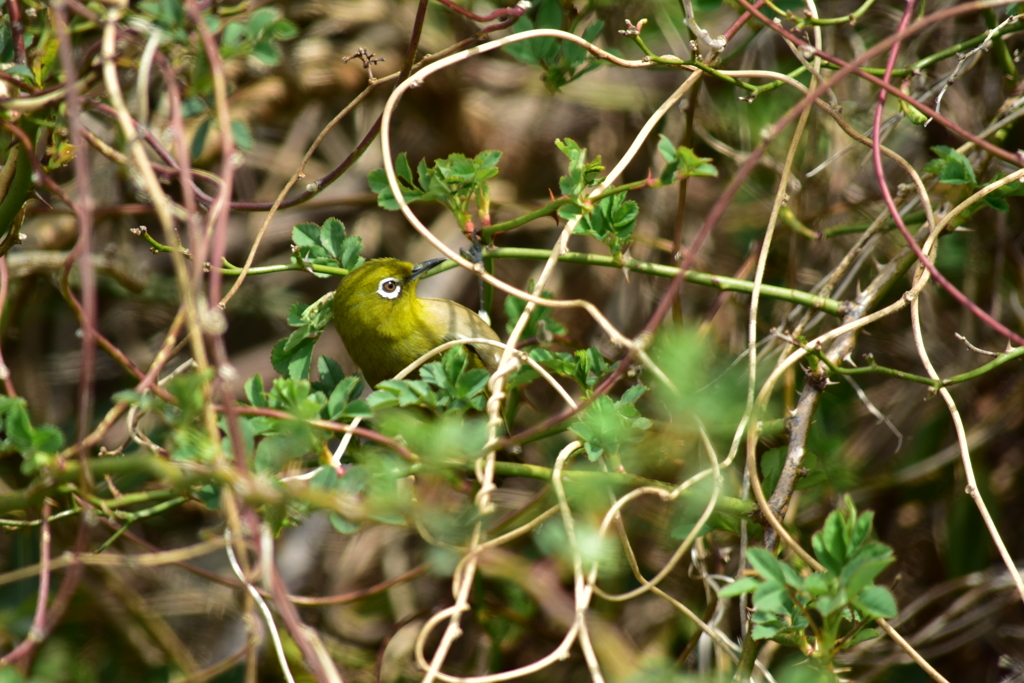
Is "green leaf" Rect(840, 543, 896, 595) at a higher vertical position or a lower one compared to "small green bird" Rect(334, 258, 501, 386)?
higher

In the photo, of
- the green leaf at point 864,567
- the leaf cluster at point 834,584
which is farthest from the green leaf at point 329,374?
the green leaf at point 864,567

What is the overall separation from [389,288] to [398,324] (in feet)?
0.51

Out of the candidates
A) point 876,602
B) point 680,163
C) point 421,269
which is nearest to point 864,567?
point 876,602

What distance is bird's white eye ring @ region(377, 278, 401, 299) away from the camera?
313 centimetres

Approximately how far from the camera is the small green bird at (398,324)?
313cm

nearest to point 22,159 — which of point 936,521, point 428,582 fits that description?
point 428,582

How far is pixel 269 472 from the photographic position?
5.29 ft

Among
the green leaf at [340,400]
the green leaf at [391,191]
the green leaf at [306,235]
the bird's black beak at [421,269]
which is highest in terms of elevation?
the green leaf at [391,191]

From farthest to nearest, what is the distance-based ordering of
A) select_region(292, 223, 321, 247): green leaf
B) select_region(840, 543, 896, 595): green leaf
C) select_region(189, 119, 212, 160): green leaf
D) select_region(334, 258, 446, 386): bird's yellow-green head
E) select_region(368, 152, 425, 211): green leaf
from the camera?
select_region(334, 258, 446, 386): bird's yellow-green head, select_region(292, 223, 321, 247): green leaf, select_region(368, 152, 425, 211): green leaf, select_region(189, 119, 212, 160): green leaf, select_region(840, 543, 896, 595): green leaf

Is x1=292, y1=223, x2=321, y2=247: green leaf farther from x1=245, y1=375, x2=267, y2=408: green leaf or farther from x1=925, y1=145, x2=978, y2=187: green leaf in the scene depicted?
x1=925, y1=145, x2=978, y2=187: green leaf

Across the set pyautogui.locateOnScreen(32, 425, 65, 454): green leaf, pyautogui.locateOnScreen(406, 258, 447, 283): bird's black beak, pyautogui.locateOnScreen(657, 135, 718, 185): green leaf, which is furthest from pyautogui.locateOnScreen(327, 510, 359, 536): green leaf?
pyautogui.locateOnScreen(406, 258, 447, 283): bird's black beak

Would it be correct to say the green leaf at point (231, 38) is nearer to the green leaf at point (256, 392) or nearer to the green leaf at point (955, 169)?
the green leaf at point (256, 392)

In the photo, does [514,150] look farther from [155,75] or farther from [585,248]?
[155,75]

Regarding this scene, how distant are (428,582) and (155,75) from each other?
8.31 ft
